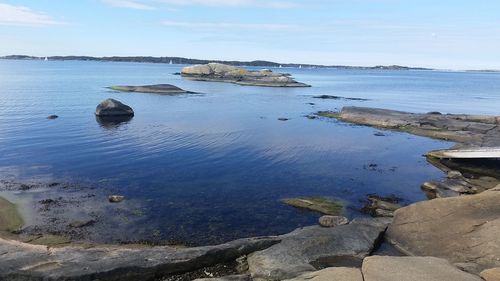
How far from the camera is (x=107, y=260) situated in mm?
14867

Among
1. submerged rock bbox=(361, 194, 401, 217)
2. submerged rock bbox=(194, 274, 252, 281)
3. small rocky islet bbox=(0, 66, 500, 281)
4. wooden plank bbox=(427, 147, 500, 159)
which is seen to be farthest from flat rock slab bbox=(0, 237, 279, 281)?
Answer: wooden plank bbox=(427, 147, 500, 159)

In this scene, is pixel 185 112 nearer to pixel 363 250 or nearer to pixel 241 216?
pixel 241 216

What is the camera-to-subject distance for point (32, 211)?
70.1 feet

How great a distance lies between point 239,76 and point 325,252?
144372 millimetres

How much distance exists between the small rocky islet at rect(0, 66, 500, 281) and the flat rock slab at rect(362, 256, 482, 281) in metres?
0.03

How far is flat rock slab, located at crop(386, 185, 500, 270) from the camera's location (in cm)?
1561

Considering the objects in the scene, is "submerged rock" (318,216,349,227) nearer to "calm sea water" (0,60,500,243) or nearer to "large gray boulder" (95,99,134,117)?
"calm sea water" (0,60,500,243)

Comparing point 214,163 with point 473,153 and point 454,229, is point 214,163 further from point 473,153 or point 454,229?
point 473,153

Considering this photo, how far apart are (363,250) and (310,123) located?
129ft

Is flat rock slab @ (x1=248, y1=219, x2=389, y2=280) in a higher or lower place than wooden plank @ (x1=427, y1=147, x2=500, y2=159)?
lower

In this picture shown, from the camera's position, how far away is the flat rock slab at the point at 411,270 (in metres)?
11.8

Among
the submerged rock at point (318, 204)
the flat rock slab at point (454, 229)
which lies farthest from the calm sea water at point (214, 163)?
the flat rock slab at point (454, 229)

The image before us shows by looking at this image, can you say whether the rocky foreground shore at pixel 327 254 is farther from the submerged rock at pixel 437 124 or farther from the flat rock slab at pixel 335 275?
the submerged rock at pixel 437 124

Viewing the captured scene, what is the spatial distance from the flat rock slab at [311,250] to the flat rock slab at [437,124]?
2622 centimetres
